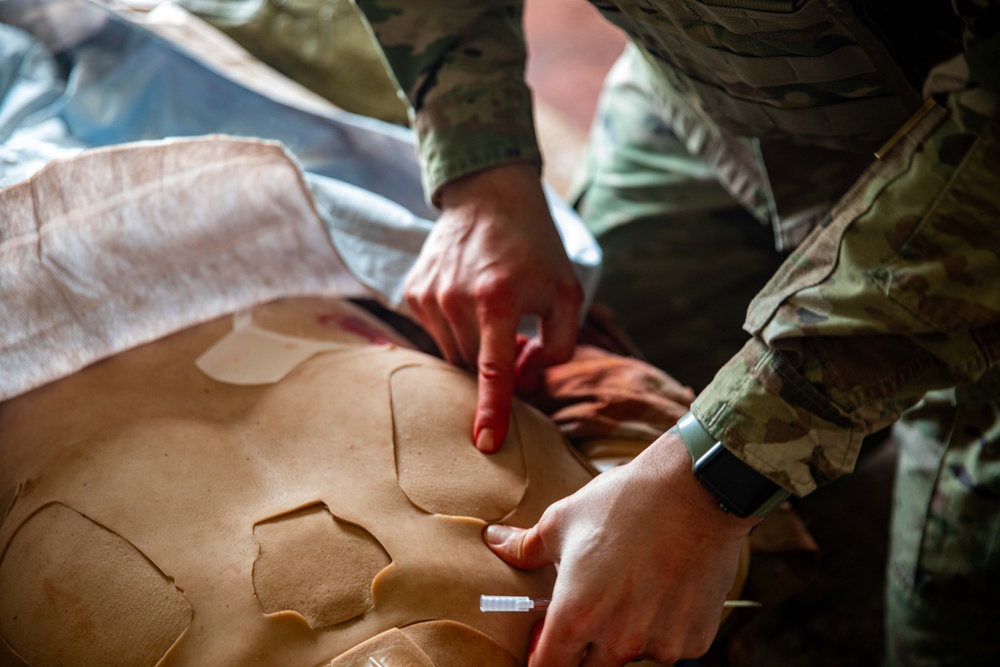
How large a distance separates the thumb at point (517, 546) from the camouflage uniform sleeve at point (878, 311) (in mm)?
166

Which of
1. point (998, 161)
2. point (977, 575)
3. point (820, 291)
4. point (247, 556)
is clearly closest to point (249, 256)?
point (247, 556)

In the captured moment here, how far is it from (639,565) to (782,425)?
15 cm

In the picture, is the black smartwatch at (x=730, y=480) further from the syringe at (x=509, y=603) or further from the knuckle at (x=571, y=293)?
the knuckle at (x=571, y=293)

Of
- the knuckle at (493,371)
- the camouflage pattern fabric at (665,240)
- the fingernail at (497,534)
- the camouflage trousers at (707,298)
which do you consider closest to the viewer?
the fingernail at (497,534)

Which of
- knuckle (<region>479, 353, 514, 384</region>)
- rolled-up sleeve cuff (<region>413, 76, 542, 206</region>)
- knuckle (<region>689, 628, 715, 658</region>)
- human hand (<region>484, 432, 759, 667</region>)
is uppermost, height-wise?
rolled-up sleeve cuff (<region>413, 76, 542, 206</region>)

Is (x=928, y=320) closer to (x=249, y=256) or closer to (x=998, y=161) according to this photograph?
(x=998, y=161)

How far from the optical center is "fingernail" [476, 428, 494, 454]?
0.79m

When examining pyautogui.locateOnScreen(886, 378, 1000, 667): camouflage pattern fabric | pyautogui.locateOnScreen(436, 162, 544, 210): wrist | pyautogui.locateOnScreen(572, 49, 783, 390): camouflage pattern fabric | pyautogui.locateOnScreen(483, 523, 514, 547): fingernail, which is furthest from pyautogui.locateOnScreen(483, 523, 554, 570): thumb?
pyautogui.locateOnScreen(572, 49, 783, 390): camouflage pattern fabric

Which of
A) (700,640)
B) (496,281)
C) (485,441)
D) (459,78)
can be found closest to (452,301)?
(496,281)

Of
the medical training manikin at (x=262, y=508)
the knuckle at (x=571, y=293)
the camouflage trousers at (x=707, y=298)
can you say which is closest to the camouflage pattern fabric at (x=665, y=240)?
the camouflage trousers at (x=707, y=298)

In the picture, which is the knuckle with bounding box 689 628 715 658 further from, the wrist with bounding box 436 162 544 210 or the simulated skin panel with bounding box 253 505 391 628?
the wrist with bounding box 436 162 544 210

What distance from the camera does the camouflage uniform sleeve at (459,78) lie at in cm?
96

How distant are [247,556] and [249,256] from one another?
39 centimetres

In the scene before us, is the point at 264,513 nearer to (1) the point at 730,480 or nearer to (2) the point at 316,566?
(2) the point at 316,566
